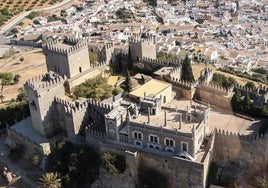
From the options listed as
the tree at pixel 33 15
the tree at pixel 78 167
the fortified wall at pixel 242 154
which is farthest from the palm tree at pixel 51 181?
the tree at pixel 33 15

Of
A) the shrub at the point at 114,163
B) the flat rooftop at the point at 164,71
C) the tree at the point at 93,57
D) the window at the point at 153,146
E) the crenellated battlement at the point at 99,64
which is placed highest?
the tree at the point at 93,57

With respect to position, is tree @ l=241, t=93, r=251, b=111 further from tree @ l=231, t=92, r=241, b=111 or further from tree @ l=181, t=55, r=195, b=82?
tree @ l=181, t=55, r=195, b=82

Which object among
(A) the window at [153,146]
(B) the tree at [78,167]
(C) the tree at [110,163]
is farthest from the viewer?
(B) the tree at [78,167]

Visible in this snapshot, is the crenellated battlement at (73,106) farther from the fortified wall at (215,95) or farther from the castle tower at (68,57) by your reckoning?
the fortified wall at (215,95)

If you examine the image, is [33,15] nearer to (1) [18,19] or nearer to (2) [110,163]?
(1) [18,19]

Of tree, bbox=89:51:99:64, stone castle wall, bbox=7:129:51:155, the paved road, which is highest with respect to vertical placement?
tree, bbox=89:51:99:64

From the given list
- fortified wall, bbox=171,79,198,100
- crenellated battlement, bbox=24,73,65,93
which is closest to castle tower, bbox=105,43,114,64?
crenellated battlement, bbox=24,73,65,93
